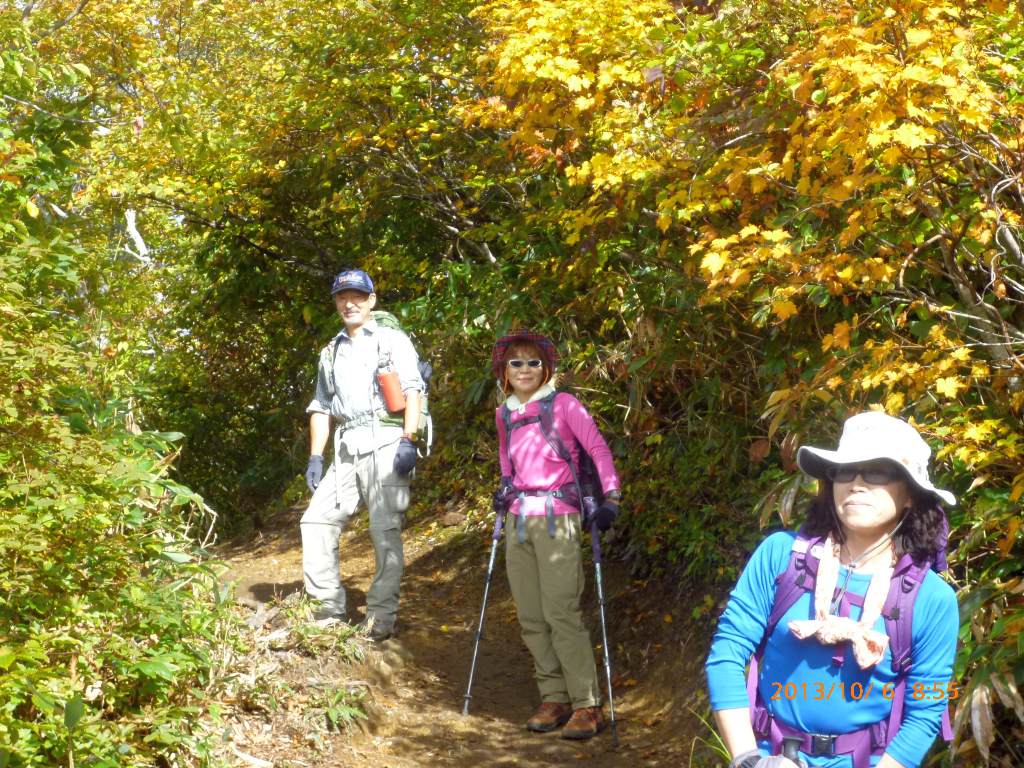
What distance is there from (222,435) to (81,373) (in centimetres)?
852

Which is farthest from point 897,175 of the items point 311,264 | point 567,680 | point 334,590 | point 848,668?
point 311,264

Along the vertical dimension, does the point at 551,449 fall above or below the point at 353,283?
below

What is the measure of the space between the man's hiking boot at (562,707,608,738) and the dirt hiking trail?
2.0 inches

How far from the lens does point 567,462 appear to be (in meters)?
5.48

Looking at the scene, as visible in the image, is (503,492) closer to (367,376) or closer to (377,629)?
(367,376)

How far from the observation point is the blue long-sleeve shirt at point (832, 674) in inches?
93.0

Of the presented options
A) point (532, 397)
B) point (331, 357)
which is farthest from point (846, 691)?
point (331, 357)

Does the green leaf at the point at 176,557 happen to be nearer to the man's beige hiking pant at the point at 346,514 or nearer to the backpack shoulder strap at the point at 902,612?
the man's beige hiking pant at the point at 346,514

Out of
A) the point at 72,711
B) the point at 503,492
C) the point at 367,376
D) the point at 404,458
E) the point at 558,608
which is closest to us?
the point at 72,711

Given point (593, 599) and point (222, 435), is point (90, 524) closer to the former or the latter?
point (593, 599)

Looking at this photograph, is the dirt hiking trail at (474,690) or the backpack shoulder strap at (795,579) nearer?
the backpack shoulder strap at (795,579)

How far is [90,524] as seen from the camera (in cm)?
357

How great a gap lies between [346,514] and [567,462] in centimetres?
149

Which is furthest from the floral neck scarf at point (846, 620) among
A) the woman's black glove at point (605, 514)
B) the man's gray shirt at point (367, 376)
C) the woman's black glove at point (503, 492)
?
the man's gray shirt at point (367, 376)
